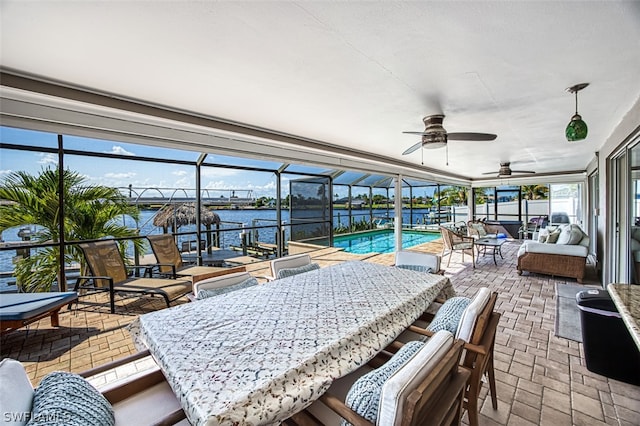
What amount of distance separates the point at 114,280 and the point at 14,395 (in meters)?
3.07

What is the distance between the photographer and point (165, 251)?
415cm

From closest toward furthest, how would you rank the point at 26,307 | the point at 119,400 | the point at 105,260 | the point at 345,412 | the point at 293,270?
the point at 345,412 → the point at 119,400 → the point at 26,307 → the point at 293,270 → the point at 105,260

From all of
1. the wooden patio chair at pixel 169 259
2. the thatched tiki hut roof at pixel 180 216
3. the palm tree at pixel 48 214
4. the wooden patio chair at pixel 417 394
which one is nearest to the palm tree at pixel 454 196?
the thatched tiki hut roof at pixel 180 216

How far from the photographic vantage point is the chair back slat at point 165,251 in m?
4.05

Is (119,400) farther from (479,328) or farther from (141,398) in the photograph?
(479,328)

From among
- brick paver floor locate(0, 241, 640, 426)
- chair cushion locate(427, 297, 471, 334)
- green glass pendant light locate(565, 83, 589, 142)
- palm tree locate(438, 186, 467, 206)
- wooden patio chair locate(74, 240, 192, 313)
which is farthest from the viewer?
palm tree locate(438, 186, 467, 206)

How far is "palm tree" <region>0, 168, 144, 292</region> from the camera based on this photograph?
130 inches

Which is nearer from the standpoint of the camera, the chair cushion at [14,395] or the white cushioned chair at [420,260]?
the chair cushion at [14,395]

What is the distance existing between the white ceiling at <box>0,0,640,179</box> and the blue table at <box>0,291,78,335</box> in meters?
2.05

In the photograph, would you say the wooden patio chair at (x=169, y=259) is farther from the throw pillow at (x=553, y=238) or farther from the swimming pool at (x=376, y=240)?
the throw pillow at (x=553, y=238)

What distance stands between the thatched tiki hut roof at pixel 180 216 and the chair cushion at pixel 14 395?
14.4ft

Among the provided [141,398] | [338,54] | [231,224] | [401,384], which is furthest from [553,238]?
[141,398]

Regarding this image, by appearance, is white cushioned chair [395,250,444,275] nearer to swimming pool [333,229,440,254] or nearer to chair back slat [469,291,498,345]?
chair back slat [469,291,498,345]

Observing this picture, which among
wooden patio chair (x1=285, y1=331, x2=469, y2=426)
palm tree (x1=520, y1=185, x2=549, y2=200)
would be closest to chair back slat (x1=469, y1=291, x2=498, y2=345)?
wooden patio chair (x1=285, y1=331, x2=469, y2=426)
